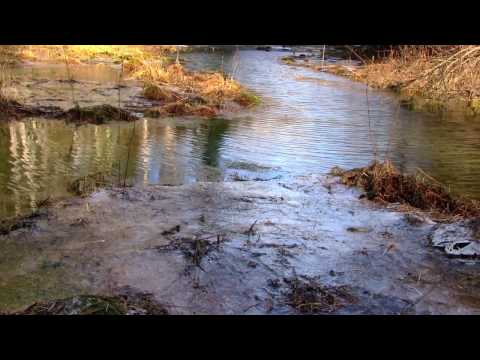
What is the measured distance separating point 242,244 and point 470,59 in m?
3.58

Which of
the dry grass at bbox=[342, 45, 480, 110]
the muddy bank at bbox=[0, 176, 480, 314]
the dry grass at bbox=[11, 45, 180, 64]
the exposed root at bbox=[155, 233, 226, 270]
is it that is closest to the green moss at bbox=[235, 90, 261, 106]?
the dry grass at bbox=[11, 45, 180, 64]

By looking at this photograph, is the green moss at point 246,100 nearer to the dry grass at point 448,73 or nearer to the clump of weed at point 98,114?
the clump of weed at point 98,114

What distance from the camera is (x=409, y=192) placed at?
846 cm

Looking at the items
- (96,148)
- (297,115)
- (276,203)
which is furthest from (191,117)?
(276,203)

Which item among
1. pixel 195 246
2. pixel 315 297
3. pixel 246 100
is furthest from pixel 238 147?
pixel 315 297

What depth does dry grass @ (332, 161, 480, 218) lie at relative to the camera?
778 cm

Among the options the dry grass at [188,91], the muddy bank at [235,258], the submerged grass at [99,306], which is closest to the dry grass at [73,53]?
the dry grass at [188,91]

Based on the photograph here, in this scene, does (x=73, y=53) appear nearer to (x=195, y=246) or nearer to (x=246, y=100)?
(x=246, y=100)

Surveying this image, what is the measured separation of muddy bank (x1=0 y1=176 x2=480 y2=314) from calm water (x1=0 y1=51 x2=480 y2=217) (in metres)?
1.49

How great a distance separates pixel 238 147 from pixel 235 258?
699 centimetres

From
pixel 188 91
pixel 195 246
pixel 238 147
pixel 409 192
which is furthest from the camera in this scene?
pixel 188 91

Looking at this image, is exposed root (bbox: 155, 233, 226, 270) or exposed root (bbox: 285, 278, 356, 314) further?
exposed root (bbox: 155, 233, 226, 270)

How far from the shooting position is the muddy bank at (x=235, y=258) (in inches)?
189

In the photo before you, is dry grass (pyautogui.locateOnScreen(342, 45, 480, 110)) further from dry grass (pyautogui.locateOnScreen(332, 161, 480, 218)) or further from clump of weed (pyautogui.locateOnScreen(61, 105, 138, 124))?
clump of weed (pyautogui.locateOnScreen(61, 105, 138, 124))
